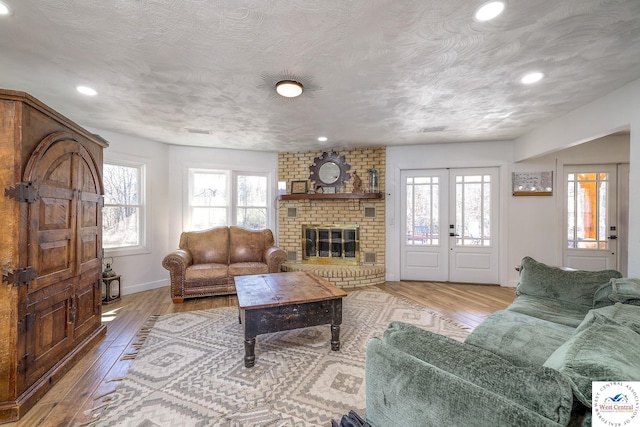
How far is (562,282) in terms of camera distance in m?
2.32

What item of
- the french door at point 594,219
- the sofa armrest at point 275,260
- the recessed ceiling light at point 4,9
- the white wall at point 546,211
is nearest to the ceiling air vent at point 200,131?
the sofa armrest at point 275,260

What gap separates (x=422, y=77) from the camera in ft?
7.84

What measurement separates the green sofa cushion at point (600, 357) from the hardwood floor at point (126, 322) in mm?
2145

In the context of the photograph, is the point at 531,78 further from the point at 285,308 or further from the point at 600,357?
the point at 285,308

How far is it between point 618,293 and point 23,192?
13.0 feet

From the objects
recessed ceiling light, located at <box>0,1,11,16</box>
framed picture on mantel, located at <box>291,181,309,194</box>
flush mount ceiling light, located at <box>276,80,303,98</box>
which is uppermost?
recessed ceiling light, located at <box>0,1,11,16</box>

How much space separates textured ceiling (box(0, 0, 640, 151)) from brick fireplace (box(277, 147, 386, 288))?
156 cm

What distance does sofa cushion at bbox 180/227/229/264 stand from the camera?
14.1 feet

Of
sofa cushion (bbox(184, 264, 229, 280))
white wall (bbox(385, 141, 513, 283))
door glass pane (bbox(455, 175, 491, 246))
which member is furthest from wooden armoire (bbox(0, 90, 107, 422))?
door glass pane (bbox(455, 175, 491, 246))

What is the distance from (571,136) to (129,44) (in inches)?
179

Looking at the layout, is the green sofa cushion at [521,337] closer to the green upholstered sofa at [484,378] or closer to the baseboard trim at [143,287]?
the green upholstered sofa at [484,378]

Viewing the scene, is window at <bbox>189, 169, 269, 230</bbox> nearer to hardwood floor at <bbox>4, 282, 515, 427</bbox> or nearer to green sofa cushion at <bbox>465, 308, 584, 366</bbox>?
hardwood floor at <bbox>4, 282, 515, 427</bbox>

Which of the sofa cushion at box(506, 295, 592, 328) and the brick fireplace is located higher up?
the brick fireplace

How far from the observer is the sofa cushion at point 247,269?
4.00 meters
